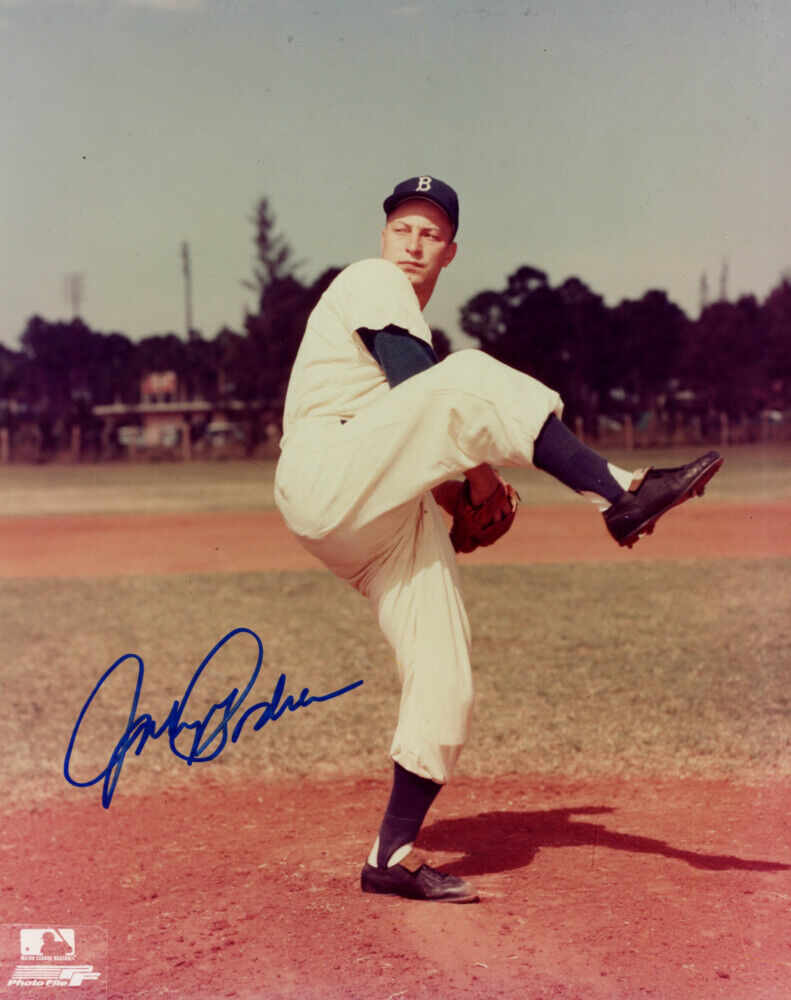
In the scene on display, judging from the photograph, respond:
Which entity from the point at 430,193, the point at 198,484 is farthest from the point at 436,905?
the point at 198,484

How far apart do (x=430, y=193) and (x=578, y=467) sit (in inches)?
39.4

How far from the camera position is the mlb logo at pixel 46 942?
311 centimetres

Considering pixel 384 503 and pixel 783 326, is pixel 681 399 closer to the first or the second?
pixel 783 326

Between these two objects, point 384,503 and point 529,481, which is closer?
point 384,503

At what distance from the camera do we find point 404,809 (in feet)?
10.6

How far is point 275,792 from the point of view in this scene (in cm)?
499

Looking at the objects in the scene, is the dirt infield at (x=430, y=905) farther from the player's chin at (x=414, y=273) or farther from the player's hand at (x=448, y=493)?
the player's chin at (x=414, y=273)

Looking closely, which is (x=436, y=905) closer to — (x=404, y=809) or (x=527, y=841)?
(x=404, y=809)

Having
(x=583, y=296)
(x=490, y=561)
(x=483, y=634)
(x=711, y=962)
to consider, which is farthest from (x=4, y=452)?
(x=711, y=962)

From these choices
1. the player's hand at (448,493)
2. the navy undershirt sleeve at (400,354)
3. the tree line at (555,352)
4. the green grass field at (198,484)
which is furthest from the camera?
the tree line at (555,352)

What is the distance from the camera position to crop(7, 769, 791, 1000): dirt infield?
9.31ft

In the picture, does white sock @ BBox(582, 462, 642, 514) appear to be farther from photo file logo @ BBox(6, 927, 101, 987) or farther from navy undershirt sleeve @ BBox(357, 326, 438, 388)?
photo file logo @ BBox(6, 927, 101, 987)

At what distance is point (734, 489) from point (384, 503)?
1859 cm
